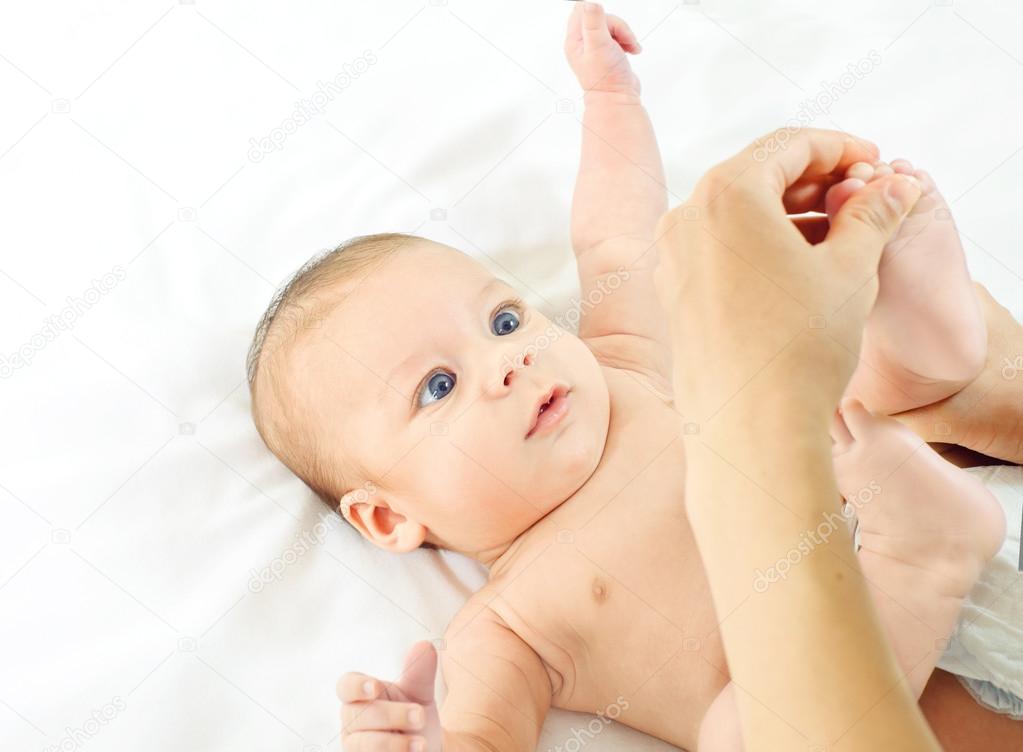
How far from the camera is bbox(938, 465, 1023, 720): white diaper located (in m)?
0.96

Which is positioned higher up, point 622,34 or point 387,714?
point 622,34

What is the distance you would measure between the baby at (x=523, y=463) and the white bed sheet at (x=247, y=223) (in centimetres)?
6

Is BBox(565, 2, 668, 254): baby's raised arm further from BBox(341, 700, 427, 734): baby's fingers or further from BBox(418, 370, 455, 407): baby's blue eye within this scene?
BBox(341, 700, 427, 734): baby's fingers


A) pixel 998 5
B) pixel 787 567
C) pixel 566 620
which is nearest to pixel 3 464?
pixel 566 620

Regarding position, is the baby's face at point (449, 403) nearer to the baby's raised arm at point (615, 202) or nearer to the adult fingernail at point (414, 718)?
the baby's raised arm at point (615, 202)

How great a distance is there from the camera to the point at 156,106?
→ 167 centimetres

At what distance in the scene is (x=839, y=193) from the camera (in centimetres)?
87

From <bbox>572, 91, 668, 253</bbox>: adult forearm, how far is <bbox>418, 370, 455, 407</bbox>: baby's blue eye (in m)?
0.38

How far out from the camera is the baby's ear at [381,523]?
1268 millimetres

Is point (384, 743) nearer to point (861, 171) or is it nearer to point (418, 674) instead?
point (418, 674)

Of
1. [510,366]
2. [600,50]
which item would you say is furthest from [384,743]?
[600,50]

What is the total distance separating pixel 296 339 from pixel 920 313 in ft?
2.32

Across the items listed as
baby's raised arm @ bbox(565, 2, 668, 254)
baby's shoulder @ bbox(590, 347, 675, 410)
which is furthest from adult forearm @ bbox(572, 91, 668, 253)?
baby's shoulder @ bbox(590, 347, 675, 410)

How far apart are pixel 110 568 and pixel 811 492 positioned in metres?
0.88
